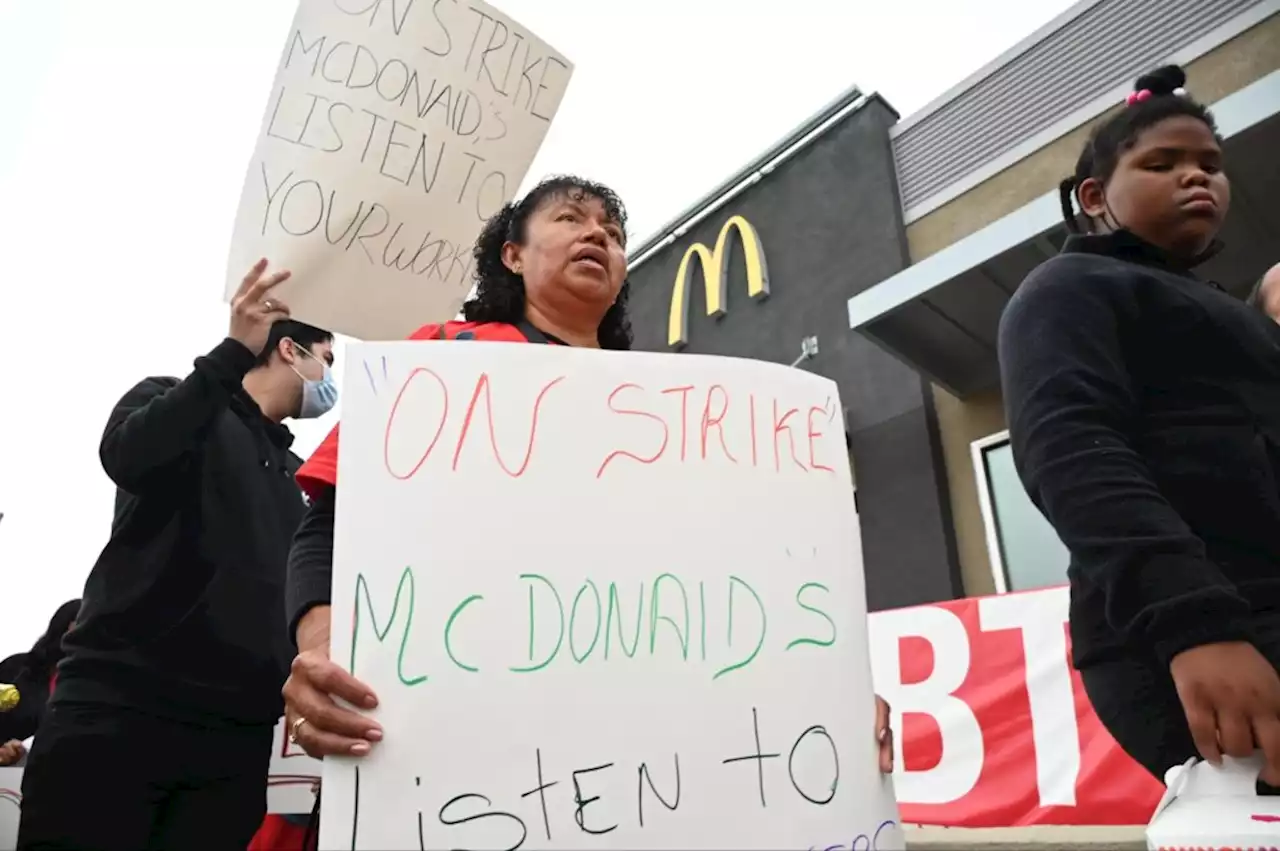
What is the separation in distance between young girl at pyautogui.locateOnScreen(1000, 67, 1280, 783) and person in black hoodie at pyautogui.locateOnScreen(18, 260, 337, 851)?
1.31m

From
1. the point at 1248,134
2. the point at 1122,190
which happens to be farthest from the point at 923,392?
the point at 1122,190

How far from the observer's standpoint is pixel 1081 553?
1.10 m

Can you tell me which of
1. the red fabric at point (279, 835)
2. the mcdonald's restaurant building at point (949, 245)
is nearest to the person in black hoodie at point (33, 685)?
the red fabric at point (279, 835)

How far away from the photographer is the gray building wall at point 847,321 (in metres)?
5.95

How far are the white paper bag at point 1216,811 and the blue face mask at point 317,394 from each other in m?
1.73

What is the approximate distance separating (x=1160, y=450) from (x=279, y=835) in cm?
183

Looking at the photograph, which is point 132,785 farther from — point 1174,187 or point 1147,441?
point 1174,187

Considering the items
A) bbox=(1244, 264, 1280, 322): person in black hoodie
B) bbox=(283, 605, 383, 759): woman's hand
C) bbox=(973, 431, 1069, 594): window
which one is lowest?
bbox=(283, 605, 383, 759): woman's hand

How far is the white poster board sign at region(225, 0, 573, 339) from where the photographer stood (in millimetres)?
1622

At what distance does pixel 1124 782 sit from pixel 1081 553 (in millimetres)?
A: 2972

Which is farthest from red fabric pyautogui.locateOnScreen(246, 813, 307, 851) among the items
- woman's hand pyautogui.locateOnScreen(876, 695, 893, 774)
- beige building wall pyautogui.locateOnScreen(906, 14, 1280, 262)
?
beige building wall pyautogui.locateOnScreen(906, 14, 1280, 262)

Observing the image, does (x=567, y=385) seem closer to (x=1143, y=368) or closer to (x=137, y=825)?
(x=1143, y=368)

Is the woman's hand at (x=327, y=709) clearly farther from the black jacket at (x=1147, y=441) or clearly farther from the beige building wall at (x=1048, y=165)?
the beige building wall at (x=1048, y=165)

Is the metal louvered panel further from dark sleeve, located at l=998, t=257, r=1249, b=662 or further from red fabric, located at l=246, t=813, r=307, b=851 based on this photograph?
red fabric, located at l=246, t=813, r=307, b=851
